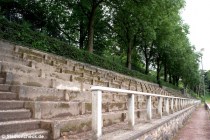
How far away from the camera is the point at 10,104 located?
5.03 meters

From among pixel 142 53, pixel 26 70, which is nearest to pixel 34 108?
pixel 26 70

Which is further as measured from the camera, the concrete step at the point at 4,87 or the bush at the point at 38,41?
the bush at the point at 38,41

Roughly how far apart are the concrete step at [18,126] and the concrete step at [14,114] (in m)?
0.21

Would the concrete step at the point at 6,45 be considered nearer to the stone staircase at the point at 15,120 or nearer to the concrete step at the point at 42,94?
the concrete step at the point at 42,94

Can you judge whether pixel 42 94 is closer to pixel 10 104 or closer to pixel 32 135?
pixel 10 104

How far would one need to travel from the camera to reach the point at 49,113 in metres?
5.45

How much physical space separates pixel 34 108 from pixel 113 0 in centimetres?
1975

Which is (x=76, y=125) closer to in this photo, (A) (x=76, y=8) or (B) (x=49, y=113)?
(B) (x=49, y=113)

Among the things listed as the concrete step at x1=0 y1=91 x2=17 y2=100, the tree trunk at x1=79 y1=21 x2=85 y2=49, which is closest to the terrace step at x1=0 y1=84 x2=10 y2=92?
the concrete step at x1=0 y1=91 x2=17 y2=100

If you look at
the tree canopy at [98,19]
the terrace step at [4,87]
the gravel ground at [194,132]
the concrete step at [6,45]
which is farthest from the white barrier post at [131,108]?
the tree canopy at [98,19]

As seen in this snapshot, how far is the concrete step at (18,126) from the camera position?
13.5 feet

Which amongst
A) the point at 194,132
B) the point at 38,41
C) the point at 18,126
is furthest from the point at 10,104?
the point at 194,132

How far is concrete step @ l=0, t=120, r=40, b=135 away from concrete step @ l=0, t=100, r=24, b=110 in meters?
0.54

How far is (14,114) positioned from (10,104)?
13.1 inches
